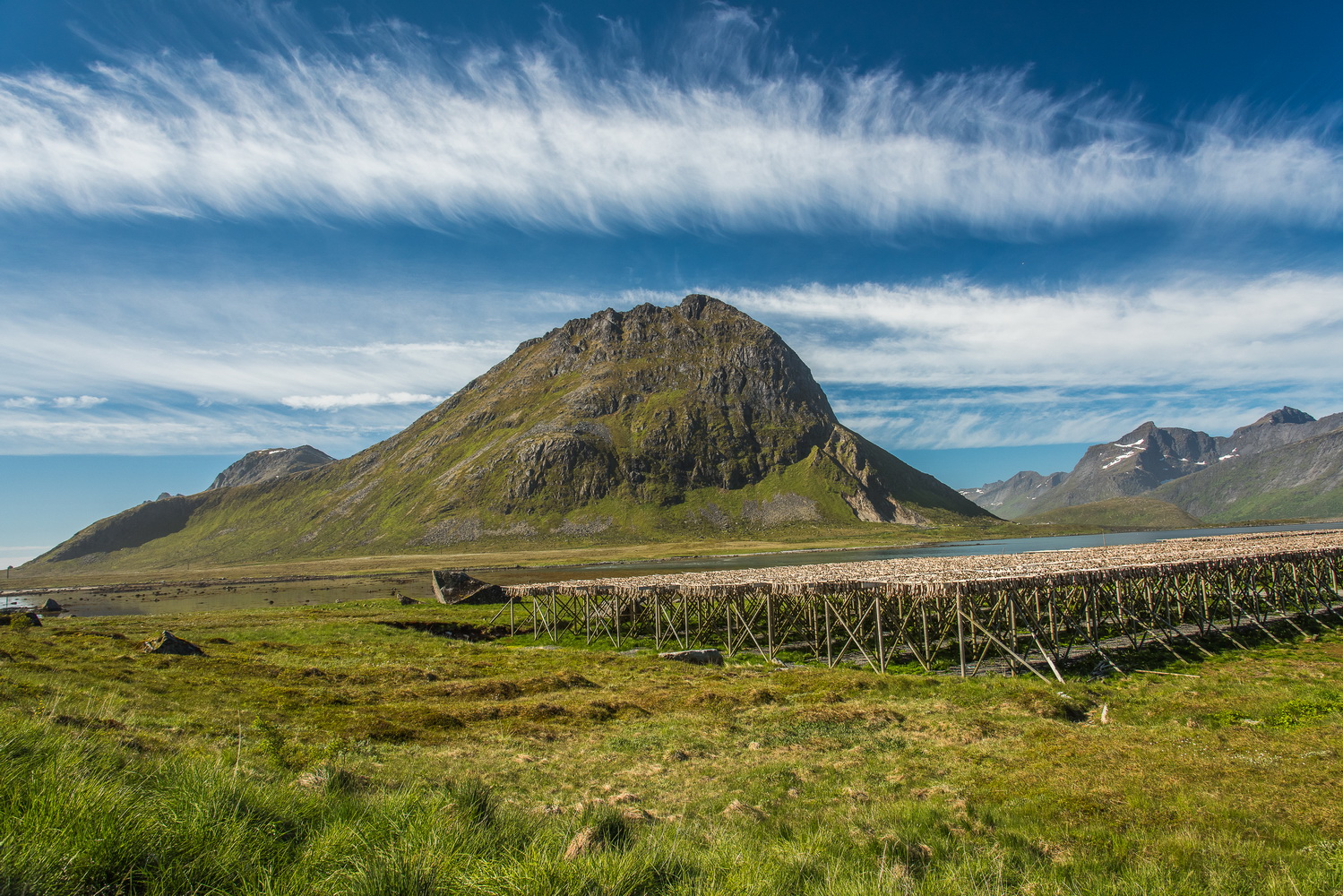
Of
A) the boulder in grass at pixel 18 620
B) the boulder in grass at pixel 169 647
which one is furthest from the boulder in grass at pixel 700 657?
the boulder in grass at pixel 18 620

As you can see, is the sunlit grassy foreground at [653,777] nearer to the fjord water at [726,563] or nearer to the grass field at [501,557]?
the fjord water at [726,563]

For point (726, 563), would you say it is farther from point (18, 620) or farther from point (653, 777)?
point (653, 777)

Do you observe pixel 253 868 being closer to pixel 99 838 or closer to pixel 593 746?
pixel 99 838

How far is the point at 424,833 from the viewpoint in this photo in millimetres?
5578

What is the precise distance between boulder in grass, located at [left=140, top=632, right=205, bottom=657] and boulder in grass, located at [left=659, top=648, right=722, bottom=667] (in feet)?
66.3

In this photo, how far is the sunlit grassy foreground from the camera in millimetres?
5043

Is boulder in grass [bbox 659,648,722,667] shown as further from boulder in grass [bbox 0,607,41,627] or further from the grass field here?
the grass field

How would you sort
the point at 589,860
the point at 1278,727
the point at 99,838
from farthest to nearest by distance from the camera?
the point at 1278,727 → the point at 589,860 → the point at 99,838

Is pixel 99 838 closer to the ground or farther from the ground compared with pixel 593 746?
farther from the ground

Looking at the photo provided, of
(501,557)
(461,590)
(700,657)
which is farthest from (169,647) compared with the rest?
(501,557)

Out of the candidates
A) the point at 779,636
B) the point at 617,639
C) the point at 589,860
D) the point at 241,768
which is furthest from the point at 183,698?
the point at 779,636

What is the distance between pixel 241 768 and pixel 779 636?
29.5m

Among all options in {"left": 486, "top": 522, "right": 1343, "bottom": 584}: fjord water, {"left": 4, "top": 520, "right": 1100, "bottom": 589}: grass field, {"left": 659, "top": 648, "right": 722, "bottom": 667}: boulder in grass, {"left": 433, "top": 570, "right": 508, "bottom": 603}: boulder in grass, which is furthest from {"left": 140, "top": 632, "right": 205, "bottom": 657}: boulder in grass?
{"left": 4, "top": 520, "right": 1100, "bottom": 589}: grass field

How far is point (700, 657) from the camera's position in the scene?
29.5m
